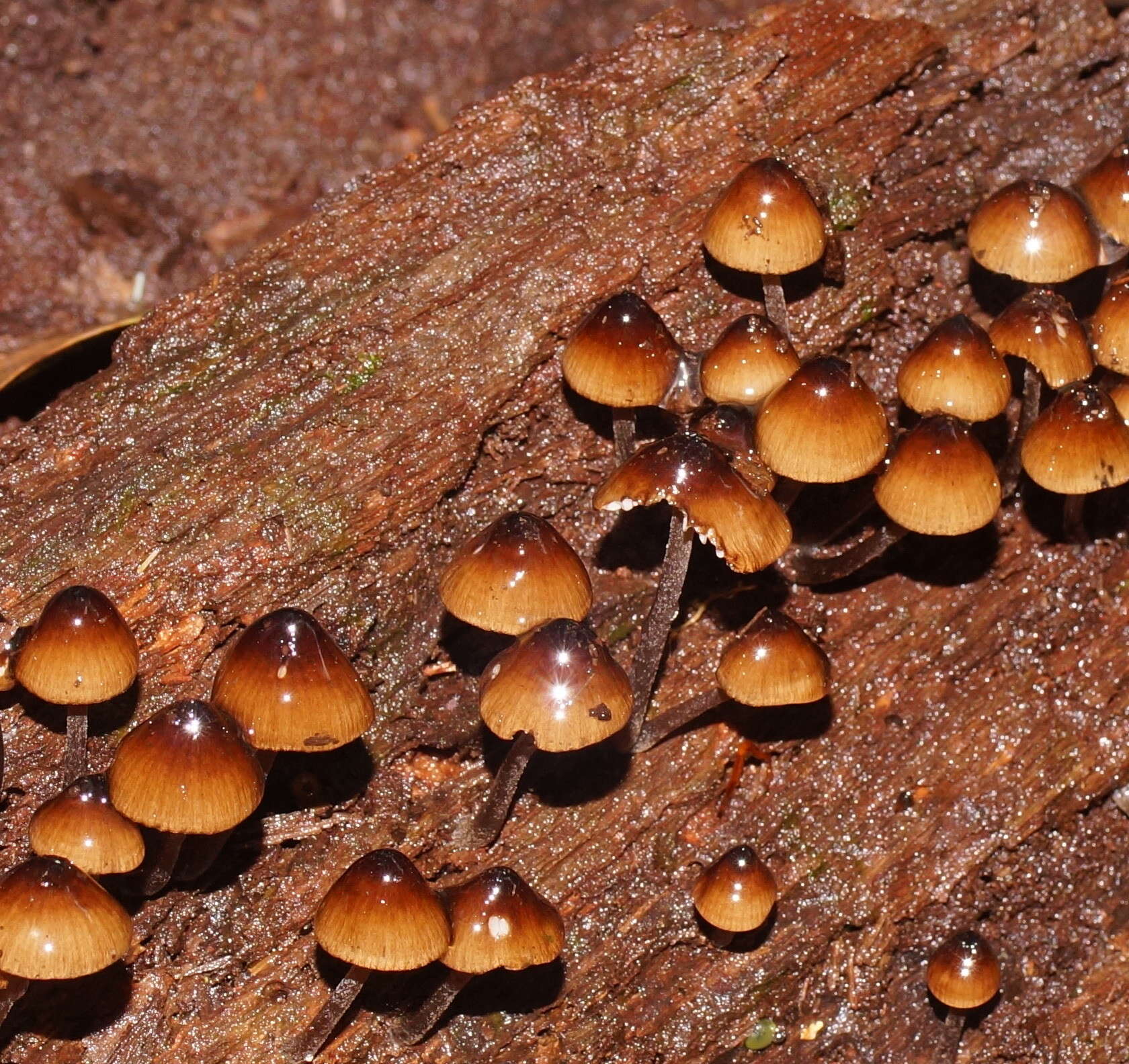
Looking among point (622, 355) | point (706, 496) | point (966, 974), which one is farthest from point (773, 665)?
point (966, 974)

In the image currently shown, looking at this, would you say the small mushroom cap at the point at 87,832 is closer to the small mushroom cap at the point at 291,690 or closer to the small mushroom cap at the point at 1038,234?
the small mushroom cap at the point at 291,690

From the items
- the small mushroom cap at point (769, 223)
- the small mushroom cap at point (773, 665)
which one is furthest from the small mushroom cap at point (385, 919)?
the small mushroom cap at point (769, 223)

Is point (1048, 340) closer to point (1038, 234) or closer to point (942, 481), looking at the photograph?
point (1038, 234)

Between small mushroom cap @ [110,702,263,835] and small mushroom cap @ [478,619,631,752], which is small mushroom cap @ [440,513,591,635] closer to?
small mushroom cap @ [478,619,631,752]

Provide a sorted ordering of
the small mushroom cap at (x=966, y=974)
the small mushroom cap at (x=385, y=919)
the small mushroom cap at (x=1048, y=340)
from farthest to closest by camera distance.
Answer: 1. the small mushroom cap at (x=1048, y=340)
2. the small mushroom cap at (x=966, y=974)
3. the small mushroom cap at (x=385, y=919)

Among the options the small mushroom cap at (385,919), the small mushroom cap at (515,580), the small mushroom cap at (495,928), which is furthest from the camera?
the small mushroom cap at (515,580)

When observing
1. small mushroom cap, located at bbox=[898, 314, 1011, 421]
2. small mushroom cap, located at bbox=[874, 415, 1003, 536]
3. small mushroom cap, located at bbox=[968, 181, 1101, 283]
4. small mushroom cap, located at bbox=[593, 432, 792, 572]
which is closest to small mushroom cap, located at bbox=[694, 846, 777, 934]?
small mushroom cap, located at bbox=[593, 432, 792, 572]
